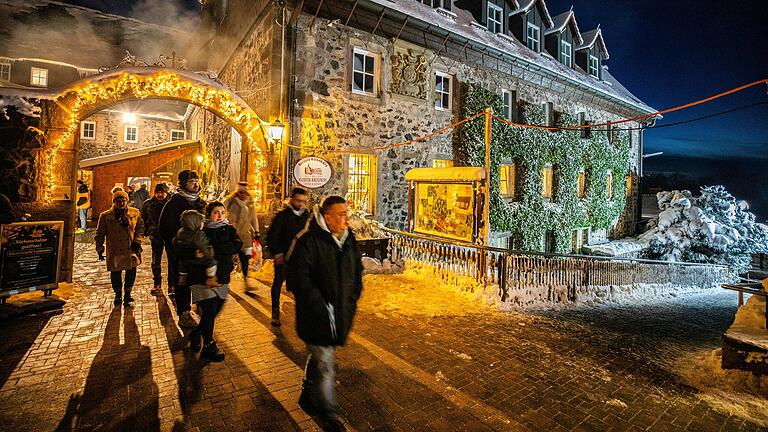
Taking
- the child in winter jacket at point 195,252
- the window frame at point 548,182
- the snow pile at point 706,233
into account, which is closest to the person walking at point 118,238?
the child in winter jacket at point 195,252

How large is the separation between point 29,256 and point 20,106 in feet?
9.45

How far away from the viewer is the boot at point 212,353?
4164 millimetres

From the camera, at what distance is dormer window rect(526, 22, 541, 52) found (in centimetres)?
1733

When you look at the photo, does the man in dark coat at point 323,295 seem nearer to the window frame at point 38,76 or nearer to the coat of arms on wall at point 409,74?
the coat of arms on wall at point 409,74

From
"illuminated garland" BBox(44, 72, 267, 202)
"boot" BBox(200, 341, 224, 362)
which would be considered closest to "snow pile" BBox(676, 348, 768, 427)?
"boot" BBox(200, 341, 224, 362)

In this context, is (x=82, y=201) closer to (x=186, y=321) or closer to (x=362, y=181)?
(x=362, y=181)

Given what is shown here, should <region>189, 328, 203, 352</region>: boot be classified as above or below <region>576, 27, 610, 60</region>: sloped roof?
below

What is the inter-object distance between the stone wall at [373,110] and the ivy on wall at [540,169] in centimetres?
89

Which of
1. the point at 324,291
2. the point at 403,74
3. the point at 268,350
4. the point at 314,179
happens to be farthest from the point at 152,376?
the point at 403,74

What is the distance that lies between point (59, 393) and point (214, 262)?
1.72 metres

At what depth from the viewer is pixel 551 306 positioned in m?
7.69

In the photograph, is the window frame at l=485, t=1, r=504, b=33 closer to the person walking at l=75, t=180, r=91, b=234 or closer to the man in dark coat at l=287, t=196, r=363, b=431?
the man in dark coat at l=287, t=196, r=363, b=431

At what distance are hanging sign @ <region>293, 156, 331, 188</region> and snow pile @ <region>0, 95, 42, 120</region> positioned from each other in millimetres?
5016

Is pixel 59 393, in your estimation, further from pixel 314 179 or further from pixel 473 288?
pixel 314 179
